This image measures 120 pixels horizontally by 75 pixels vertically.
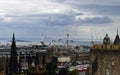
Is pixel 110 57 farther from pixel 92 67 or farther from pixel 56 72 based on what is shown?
pixel 56 72

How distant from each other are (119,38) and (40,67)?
5692cm

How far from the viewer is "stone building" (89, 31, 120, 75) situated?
8731cm

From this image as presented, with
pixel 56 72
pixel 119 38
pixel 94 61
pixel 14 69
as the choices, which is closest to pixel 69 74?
pixel 56 72

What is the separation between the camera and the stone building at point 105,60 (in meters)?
87.3

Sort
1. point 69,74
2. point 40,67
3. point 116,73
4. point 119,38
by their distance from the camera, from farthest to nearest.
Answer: point 119,38 < point 116,73 < point 69,74 < point 40,67

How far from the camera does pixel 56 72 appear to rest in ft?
269

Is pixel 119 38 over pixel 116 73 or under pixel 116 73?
over

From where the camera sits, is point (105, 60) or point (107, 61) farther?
point (105, 60)

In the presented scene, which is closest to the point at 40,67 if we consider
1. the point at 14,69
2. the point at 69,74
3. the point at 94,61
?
the point at 14,69

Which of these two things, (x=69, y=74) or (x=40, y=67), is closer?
(x=40, y=67)

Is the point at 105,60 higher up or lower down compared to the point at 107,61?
higher up

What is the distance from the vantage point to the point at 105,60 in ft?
289

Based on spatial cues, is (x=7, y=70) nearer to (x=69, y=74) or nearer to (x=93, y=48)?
(x=69, y=74)

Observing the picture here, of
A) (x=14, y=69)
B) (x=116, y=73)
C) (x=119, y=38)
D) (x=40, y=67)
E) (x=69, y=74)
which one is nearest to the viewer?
(x=40, y=67)
